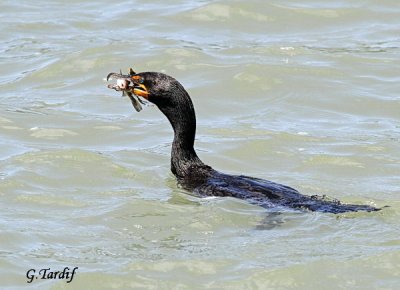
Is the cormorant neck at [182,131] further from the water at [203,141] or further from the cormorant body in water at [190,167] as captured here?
the water at [203,141]

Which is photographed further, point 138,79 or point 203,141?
point 203,141

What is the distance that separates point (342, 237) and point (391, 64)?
262 inches

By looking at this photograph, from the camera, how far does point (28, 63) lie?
1634cm

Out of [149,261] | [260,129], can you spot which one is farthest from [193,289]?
[260,129]

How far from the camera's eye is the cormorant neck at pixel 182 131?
11.5 metres

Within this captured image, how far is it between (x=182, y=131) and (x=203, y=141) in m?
1.67
